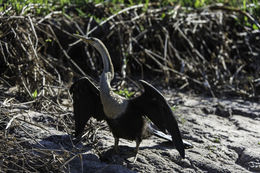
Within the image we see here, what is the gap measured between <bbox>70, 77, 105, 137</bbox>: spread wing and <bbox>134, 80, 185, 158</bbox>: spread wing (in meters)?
0.52

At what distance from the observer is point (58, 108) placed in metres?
4.42

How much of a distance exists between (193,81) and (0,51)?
2.77 meters

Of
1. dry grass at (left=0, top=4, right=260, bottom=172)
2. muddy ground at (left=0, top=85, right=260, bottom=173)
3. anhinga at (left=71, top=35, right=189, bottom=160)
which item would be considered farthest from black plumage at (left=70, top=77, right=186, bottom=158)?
dry grass at (left=0, top=4, right=260, bottom=172)

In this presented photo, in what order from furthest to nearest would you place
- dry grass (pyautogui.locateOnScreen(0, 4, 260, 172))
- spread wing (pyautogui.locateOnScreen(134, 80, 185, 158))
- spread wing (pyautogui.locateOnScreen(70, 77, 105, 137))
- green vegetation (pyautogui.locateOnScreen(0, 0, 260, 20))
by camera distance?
green vegetation (pyautogui.locateOnScreen(0, 0, 260, 20))
dry grass (pyautogui.locateOnScreen(0, 4, 260, 172))
spread wing (pyautogui.locateOnScreen(70, 77, 105, 137))
spread wing (pyautogui.locateOnScreen(134, 80, 185, 158))

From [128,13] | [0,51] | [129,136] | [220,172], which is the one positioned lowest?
[220,172]

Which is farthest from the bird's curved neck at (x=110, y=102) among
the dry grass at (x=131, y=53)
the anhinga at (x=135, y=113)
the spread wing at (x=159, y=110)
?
the dry grass at (x=131, y=53)

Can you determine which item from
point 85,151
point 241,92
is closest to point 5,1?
point 85,151

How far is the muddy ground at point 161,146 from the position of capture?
11.5ft

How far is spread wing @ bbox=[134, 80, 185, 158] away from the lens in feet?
11.2

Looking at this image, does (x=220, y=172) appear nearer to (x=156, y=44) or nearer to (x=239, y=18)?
(x=156, y=44)

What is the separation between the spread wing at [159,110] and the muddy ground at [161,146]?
29 centimetres

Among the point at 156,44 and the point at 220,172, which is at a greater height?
the point at 156,44

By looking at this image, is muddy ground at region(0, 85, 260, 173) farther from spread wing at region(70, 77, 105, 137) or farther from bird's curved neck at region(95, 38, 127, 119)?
bird's curved neck at region(95, 38, 127, 119)

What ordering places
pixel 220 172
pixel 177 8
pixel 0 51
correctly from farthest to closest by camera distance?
pixel 177 8
pixel 0 51
pixel 220 172
